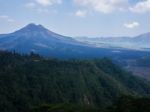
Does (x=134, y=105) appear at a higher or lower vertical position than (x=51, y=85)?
higher

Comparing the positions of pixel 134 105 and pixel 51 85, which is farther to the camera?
pixel 51 85

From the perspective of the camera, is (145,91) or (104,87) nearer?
(104,87)

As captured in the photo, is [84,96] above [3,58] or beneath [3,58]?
beneath

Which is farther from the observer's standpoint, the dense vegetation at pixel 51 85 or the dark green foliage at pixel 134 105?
the dense vegetation at pixel 51 85

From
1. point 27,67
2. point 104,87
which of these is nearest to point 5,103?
point 27,67

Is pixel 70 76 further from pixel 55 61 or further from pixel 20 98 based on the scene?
Result: pixel 20 98

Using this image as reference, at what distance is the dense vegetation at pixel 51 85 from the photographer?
99500 millimetres

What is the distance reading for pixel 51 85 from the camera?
364 feet

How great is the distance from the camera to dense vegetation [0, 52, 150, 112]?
99500 millimetres

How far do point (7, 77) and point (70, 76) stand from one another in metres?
21.5

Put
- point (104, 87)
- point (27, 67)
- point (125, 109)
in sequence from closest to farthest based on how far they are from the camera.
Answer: point (125, 109) → point (27, 67) → point (104, 87)

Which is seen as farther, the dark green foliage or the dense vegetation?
the dense vegetation

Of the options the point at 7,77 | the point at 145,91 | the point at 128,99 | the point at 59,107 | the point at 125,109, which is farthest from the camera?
the point at 145,91

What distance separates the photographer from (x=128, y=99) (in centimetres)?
5988
